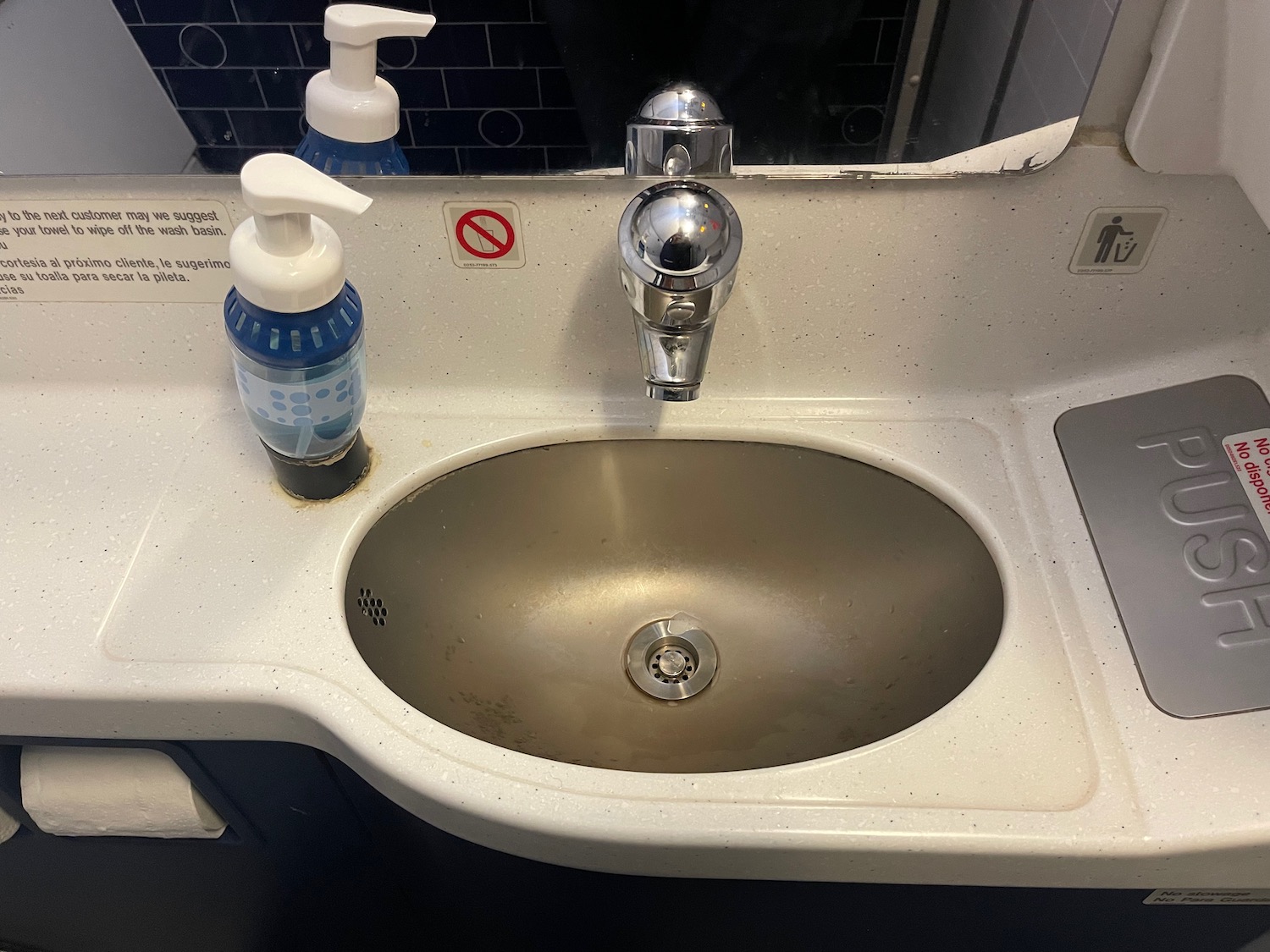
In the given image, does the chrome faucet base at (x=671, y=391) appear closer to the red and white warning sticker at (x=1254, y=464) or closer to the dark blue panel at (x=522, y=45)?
the dark blue panel at (x=522, y=45)

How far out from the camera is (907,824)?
46cm

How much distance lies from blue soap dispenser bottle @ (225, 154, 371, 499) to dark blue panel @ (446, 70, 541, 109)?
0.42ft

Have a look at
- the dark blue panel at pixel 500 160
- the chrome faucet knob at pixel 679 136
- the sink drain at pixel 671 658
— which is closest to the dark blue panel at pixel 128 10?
the dark blue panel at pixel 500 160

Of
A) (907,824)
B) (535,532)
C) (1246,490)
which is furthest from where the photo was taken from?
(535,532)

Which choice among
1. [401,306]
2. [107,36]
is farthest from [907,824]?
[107,36]

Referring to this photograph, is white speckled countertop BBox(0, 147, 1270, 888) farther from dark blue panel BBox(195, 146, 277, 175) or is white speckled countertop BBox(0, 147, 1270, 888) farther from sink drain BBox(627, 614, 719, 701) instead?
sink drain BBox(627, 614, 719, 701)

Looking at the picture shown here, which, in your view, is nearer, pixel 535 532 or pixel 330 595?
pixel 330 595

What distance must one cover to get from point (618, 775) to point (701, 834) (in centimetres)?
6

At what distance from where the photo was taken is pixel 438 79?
22.1 inches

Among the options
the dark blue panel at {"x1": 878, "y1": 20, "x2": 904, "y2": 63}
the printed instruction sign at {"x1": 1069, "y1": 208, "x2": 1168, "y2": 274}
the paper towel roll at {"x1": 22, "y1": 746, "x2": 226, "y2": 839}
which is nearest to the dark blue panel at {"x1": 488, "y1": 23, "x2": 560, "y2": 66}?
the dark blue panel at {"x1": 878, "y1": 20, "x2": 904, "y2": 63}

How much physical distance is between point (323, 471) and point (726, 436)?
29 centimetres

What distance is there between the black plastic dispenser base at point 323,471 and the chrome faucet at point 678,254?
0.23m

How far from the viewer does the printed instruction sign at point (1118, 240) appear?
58 cm

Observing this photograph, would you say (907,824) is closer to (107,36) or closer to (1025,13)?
(1025,13)
